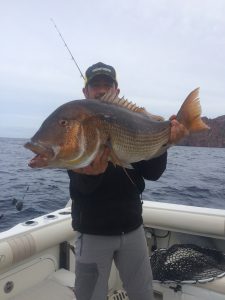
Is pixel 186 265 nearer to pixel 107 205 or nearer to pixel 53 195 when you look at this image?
pixel 107 205

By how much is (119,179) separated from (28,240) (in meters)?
1.77

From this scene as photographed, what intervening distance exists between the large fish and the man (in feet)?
1.13

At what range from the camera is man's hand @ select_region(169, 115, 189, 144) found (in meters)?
2.93

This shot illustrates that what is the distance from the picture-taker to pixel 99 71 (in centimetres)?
314

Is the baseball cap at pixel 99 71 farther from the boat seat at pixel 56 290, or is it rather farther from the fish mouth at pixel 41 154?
the boat seat at pixel 56 290

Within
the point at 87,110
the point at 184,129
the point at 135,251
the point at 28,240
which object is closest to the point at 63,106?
the point at 87,110

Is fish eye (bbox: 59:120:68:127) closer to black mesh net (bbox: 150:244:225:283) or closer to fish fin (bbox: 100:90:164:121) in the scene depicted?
fish fin (bbox: 100:90:164:121)

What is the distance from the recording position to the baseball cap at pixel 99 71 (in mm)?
3141

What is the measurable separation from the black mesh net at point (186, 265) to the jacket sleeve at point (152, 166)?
1729 millimetres

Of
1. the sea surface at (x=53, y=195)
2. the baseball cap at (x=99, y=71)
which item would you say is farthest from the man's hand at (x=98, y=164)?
the sea surface at (x=53, y=195)

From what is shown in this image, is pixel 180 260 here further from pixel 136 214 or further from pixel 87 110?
pixel 87 110

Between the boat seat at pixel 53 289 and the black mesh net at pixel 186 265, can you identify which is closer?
the boat seat at pixel 53 289

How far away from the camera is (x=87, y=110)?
2455 mm

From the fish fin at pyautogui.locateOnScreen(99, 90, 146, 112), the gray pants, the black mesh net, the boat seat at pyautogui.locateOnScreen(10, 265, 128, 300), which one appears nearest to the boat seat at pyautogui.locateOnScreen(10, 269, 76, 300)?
the boat seat at pyautogui.locateOnScreen(10, 265, 128, 300)
